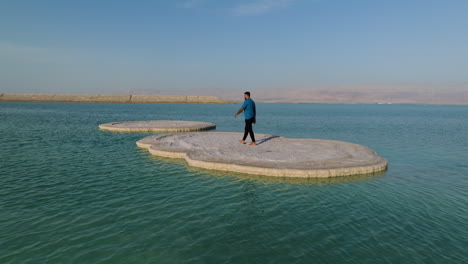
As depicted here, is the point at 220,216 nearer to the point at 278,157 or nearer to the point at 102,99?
the point at 278,157

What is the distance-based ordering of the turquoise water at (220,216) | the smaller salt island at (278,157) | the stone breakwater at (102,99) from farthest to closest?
1. the stone breakwater at (102,99)
2. the smaller salt island at (278,157)
3. the turquoise water at (220,216)

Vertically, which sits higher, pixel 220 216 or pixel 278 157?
pixel 278 157

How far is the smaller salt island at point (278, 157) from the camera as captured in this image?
10930 millimetres

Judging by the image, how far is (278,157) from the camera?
1312cm

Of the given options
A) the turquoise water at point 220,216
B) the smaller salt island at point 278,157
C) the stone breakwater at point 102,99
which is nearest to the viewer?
the turquoise water at point 220,216

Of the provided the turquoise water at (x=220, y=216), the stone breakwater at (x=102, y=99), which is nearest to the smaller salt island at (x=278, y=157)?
the turquoise water at (x=220, y=216)

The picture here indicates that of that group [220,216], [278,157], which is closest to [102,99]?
[278,157]

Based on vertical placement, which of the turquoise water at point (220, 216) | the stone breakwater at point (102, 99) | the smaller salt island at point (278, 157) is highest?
the stone breakwater at point (102, 99)

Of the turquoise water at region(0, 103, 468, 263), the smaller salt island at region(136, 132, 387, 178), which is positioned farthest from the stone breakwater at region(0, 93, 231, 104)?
the turquoise water at region(0, 103, 468, 263)

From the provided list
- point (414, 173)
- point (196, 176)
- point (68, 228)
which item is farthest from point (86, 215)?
point (414, 173)

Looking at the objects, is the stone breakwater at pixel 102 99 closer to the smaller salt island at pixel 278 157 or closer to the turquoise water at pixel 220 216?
the smaller salt island at pixel 278 157

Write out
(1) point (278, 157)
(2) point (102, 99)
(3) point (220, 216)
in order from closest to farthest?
(3) point (220, 216) < (1) point (278, 157) < (2) point (102, 99)

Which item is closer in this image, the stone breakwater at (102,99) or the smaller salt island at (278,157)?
the smaller salt island at (278,157)

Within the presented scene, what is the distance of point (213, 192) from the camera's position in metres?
8.95
